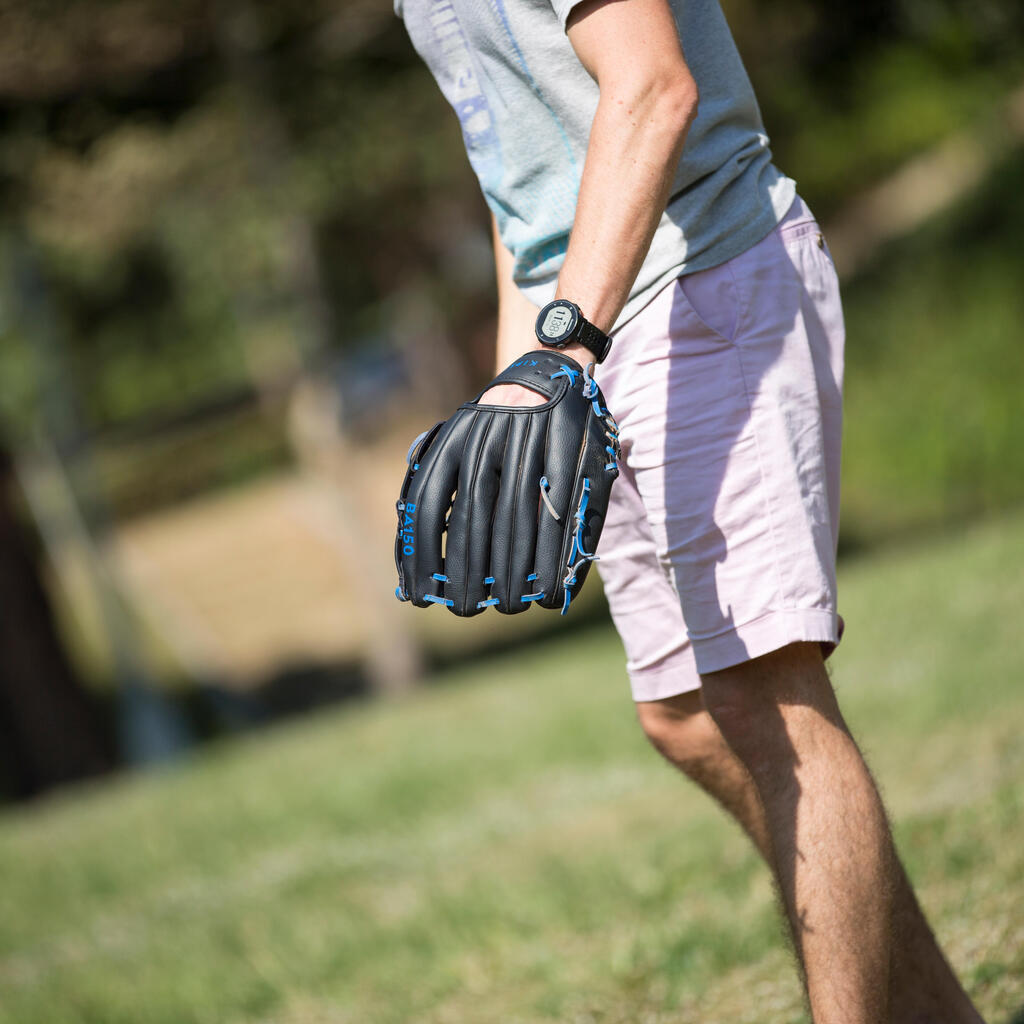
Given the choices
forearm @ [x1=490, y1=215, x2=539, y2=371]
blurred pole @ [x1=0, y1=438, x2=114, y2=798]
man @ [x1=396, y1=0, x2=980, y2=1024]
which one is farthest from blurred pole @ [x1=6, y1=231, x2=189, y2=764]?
man @ [x1=396, y1=0, x2=980, y2=1024]

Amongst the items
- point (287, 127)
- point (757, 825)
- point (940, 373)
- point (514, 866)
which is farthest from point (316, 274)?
point (757, 825)

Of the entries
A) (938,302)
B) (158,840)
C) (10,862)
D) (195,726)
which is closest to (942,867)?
(158,840)

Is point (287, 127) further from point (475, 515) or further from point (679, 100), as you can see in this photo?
point (475, 515)

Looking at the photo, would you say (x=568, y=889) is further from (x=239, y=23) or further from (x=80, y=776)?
(x=239, y=23)

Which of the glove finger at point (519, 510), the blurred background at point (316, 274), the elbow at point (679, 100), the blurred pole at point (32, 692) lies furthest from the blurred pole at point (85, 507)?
the elbow at point (679, 100)

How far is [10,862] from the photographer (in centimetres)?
609

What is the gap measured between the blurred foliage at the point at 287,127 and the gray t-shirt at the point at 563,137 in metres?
8.05

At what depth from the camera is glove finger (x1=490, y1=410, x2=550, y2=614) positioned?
1.57m

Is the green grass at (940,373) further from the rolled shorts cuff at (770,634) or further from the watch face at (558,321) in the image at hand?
the watch face at (558,321)

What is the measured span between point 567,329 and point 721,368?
0.95 ft

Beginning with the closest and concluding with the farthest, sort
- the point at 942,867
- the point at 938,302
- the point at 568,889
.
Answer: the point at 942,867
the point at 568,889
the point at 938,302

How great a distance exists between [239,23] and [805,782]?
9.22 meters

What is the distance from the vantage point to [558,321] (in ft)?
5.23

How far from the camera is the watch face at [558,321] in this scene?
62.2 inches
